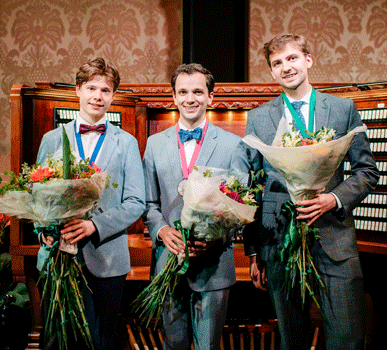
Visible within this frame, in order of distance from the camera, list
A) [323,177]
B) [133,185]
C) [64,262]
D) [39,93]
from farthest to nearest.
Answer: [39,93]
[133,185]
[64,262]
[323,177]

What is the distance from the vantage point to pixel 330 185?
1.93m

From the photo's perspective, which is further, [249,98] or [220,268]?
[249,98]

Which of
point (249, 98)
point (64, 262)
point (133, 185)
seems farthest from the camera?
point (249, 98)

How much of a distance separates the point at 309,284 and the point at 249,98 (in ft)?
5.57

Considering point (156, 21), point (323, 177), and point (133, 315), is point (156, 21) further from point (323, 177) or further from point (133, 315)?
point (323, 177)

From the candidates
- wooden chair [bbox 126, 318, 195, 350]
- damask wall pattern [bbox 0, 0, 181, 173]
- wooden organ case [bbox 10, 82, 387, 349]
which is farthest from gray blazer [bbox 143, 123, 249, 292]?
damask wall pattern [bbox 0, 0, 181, 173]

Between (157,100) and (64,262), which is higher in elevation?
(157,100)

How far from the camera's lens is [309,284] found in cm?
184

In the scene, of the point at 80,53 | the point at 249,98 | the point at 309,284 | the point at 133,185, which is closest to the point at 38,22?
the point at 80,53

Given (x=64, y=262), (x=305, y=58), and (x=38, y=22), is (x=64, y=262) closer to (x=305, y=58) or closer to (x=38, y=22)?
(x=305, y=58)

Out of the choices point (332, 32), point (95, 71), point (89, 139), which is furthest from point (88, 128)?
point (332, 32)

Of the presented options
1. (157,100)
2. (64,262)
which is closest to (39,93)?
(157,100)

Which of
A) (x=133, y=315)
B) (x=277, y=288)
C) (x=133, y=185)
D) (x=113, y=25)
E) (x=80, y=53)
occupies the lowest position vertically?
(x=133, y=315)

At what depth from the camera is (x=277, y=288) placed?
1.92m
